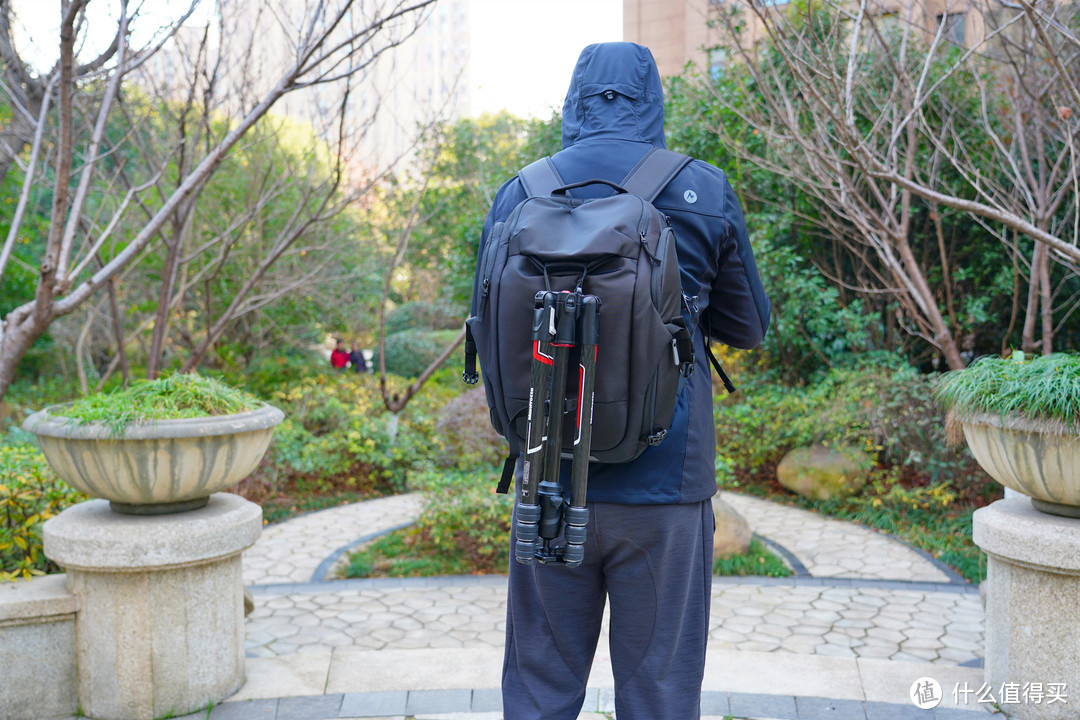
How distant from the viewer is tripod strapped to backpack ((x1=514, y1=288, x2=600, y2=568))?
1.48 m

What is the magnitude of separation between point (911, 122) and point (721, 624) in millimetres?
3180

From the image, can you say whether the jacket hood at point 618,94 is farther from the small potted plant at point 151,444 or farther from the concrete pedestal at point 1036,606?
the concrete pedestal at point 1036,606

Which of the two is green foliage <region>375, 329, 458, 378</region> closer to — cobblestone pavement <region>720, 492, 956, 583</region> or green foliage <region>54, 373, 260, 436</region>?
cobblestone pavement <region>720, 492, 956, 583</region>

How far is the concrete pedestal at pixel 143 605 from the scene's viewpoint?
2.63m

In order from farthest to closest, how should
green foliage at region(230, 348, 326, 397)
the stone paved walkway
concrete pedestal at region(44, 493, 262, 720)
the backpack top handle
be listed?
green foliage at region(230, 348, 326, 397) → the stone paved walkway → concrete pedestal at region(44, 493, 262, 720) → the backpack top handle

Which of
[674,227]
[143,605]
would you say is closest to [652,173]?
[674,227]

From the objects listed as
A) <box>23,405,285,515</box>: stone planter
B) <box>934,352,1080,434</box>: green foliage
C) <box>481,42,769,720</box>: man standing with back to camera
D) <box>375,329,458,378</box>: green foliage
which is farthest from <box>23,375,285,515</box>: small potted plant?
<box>375,329,458,378</box>: green foliage

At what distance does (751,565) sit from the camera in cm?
479

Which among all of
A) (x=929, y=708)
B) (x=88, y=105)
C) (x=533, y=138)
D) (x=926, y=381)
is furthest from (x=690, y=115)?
(x=929, y=708)

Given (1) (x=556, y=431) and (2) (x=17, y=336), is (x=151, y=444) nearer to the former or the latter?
(2) (x=17, y=336)

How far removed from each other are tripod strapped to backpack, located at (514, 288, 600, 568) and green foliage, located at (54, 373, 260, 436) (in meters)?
1.60

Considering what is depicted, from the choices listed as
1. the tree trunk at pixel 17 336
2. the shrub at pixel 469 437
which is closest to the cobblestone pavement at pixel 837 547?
the shrub at pixel 469 437

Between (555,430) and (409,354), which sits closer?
(555,430)

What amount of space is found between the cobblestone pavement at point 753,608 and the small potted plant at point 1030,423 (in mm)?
1210
